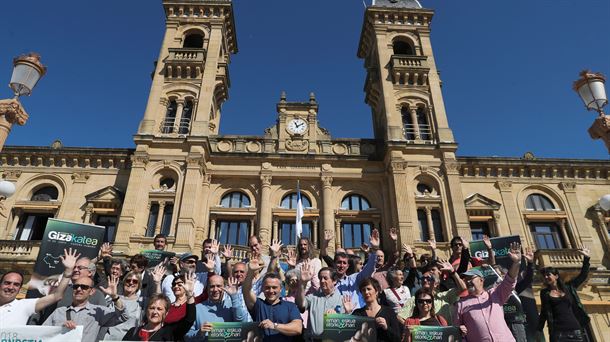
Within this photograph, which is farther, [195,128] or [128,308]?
[195,128]

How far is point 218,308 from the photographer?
5996 millimetres

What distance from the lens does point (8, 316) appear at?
5656 mm

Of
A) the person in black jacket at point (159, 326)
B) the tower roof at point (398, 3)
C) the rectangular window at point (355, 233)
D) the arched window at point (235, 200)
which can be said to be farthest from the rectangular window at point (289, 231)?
the tower roof at point (398, 3)

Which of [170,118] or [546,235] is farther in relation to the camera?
[170,118]

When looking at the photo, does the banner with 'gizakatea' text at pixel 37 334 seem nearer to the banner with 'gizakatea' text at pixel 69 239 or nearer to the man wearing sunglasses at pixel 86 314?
the man wearing sunglasses at pixel 86 314

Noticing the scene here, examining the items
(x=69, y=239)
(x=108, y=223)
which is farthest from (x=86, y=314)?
(x=108, y=223)

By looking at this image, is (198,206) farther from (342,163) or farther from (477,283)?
(477,283)

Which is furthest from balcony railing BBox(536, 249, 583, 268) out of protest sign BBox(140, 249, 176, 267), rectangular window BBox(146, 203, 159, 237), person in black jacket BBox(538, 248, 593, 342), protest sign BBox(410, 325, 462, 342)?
rectangular window BBox(146, 203, 159, 237)

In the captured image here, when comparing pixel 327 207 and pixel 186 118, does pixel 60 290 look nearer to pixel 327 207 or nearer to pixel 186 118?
pixel 327 207

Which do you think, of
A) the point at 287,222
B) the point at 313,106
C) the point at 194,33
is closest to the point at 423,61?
the point at 313,106

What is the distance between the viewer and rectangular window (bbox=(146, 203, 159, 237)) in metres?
20.7

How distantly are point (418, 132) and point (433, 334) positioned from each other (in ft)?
66.2

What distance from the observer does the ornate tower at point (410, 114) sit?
21375 millimetres

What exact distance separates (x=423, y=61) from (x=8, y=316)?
26.1 m
